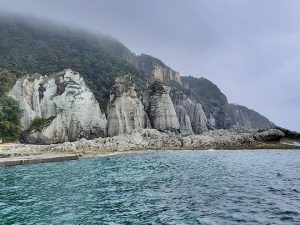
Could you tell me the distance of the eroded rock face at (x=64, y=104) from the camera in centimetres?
8438

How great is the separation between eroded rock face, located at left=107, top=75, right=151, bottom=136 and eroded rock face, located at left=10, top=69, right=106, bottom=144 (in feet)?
9.11

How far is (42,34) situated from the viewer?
166 m

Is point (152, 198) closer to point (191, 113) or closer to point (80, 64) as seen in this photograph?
point (80, 64)

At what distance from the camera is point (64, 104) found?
8700 centimetres

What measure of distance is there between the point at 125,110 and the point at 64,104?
14.5m

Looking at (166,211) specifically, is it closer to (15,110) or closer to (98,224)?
(98,224)

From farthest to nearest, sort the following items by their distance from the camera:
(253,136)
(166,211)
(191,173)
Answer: (253,136) < (191,173) < (166,211)

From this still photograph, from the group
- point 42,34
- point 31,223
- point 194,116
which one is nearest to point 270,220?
point 31,223

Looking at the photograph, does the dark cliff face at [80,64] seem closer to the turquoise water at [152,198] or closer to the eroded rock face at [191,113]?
the eroded rock face at [191,113]

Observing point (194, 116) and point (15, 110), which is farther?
point (194, 116)

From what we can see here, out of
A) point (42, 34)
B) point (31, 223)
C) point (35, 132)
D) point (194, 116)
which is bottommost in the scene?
point (31, 223)

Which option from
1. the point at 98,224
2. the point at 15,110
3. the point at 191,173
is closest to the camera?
the point at 98,224

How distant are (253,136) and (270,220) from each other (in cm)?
7038

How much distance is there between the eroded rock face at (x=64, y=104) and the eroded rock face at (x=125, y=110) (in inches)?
109
